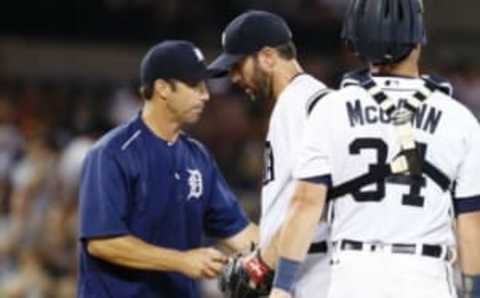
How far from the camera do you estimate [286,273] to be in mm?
6016

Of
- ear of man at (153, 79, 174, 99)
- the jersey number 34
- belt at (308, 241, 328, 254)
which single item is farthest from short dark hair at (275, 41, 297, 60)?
the jersey number 34

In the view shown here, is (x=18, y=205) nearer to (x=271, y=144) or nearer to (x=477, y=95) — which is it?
(x=477, y=95)

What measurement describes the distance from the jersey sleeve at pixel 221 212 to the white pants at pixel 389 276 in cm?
169

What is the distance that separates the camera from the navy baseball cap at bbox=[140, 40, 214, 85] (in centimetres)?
748

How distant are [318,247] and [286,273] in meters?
0.68

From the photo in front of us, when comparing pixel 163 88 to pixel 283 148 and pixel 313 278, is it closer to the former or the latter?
pixel 283 148

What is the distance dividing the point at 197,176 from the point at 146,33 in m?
9.56

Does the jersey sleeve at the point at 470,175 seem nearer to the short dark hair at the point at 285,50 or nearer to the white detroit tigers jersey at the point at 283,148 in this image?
the white detroit tigers jersey at the point at 283,148

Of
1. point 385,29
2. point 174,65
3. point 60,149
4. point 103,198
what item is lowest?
point 60,149

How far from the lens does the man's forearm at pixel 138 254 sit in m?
7.15

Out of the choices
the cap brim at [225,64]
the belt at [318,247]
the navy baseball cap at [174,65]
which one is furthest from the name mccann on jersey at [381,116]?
the navy baseball cap at [174,65]

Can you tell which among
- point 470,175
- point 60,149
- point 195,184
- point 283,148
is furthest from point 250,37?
point 60,149

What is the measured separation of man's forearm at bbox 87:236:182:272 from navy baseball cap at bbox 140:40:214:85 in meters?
0.77

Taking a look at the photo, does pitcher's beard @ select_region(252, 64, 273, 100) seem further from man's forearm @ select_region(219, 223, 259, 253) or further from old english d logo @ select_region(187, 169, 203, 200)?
man's forearm @ select_region(219, 223, 259, 253)
